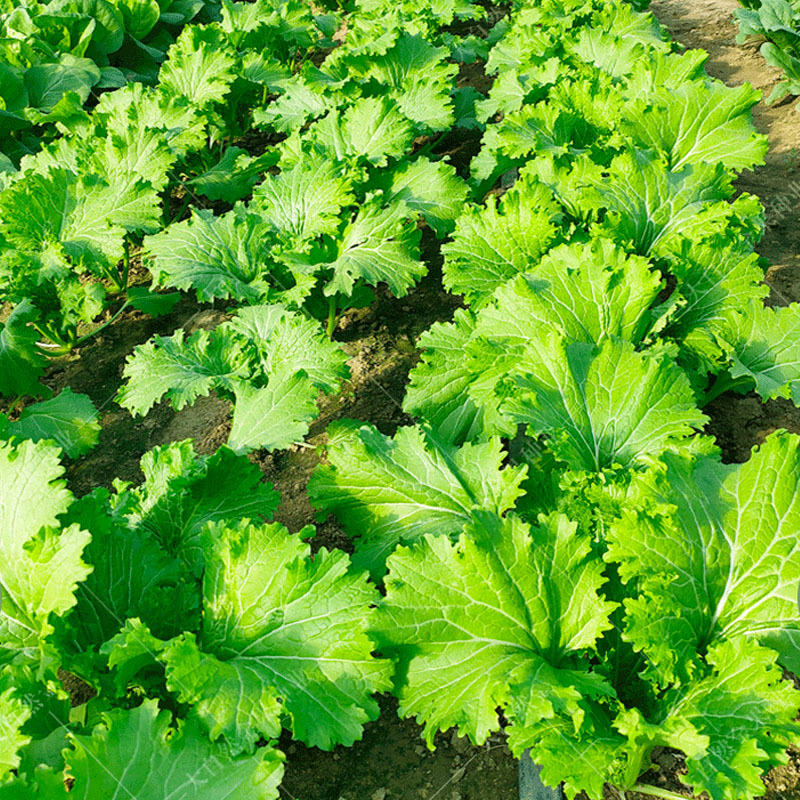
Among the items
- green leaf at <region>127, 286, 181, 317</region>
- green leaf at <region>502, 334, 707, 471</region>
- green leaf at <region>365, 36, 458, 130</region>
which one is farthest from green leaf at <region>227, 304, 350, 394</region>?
green leaf at <region>365, 36, 458, 130</region>

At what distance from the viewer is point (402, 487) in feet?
9.03

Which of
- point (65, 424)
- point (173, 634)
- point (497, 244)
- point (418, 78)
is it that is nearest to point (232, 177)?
point (418, 78)

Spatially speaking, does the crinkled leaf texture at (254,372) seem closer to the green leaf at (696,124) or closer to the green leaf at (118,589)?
the green leaf at (118,589)

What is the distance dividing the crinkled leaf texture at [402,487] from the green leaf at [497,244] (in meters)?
1.03

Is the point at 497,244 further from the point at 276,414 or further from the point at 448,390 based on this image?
the point at 276,414

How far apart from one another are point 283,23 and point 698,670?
20.8ft

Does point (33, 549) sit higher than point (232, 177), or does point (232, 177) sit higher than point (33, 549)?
point (232, 177)

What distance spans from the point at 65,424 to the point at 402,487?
6.66ft

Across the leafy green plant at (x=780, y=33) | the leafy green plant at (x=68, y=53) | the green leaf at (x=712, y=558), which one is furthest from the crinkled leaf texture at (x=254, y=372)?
the leafy green plant at (x=780, y=33)

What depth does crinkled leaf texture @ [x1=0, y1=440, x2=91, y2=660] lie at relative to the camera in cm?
226

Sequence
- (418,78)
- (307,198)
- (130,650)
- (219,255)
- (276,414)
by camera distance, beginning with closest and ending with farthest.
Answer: (130,650)
(276,414)
(219,255)
(307,198)
(418,78)

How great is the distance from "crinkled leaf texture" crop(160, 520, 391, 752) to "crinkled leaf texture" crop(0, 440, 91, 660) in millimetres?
405

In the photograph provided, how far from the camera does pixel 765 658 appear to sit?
6.74 feet

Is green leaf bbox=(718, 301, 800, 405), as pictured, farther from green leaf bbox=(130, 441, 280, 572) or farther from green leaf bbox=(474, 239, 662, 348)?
green leaf bbox=(130, 441, 280, 572)
